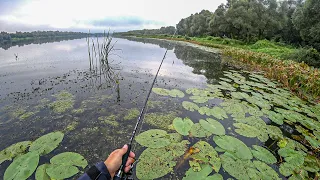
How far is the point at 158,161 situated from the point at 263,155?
2.50 m

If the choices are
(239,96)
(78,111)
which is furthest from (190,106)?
(78,111)

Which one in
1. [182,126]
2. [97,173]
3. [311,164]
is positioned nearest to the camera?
[97,173]

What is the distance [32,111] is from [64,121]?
1489mm

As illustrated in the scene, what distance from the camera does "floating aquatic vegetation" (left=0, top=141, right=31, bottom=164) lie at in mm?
3843

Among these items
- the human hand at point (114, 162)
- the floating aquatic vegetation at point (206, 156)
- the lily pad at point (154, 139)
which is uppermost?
the human hand at point (114, 162)

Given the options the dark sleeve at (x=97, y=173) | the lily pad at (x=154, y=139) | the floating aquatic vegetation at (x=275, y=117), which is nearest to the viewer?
the dark sleeve at (x=97, y=173)

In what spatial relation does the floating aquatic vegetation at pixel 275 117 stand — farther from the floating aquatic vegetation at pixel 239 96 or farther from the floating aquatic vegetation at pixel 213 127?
the floating aquatic vegetation at pixel 213 127

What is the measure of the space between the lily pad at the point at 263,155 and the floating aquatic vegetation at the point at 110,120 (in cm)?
385

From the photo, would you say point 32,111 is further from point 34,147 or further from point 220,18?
point 220,18

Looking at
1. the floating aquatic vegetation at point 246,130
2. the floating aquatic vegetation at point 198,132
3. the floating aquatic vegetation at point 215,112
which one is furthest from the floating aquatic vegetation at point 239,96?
the floating aquatic vegetation at point 198,132

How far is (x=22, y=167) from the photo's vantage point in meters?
3.39

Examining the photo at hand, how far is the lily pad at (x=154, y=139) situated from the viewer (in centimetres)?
438

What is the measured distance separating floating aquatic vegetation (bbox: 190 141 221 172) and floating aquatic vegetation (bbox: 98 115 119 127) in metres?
2.55

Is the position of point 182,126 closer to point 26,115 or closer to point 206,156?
point 206,156
